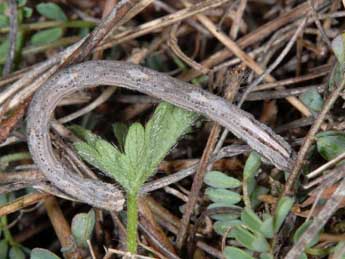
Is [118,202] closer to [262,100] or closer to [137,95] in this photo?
[137,95]

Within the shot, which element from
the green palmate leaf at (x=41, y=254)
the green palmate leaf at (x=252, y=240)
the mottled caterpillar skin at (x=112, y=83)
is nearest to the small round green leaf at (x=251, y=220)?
the green palmate leaf at (x=252, y=240)

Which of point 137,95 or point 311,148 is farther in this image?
point 137,95

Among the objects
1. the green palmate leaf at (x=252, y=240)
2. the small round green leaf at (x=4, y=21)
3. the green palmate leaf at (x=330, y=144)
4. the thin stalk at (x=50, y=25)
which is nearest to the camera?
the green palmate leaf at (x=252, y=240)

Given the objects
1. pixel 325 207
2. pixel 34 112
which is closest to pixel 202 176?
pixel 325 207

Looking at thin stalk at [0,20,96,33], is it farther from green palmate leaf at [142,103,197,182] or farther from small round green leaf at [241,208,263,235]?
small round green leaf at [241,208,263,235]

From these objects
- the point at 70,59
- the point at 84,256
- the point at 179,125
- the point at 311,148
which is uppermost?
the point at 70,59

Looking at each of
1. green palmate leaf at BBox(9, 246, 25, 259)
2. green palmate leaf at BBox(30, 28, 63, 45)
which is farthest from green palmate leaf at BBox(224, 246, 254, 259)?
green palmate leaf at BBox(30, 28, 63, 45)

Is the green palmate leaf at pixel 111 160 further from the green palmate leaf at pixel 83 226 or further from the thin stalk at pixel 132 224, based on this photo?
the green palmate leaf at pixel 83 226
